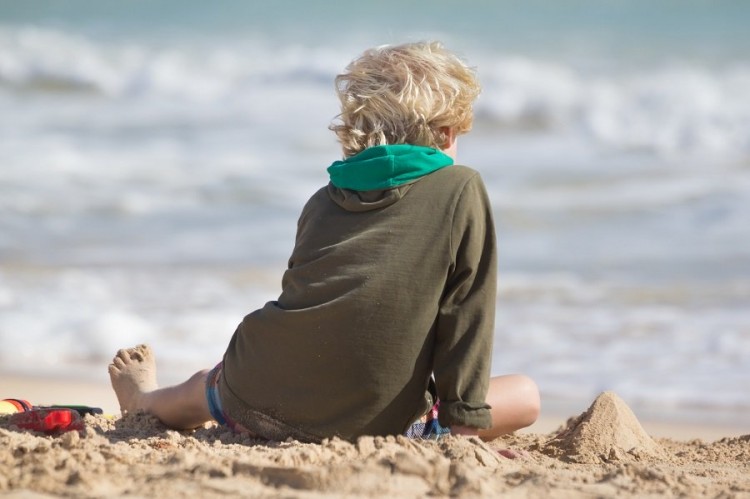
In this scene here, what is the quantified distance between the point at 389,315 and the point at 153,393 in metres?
0.99

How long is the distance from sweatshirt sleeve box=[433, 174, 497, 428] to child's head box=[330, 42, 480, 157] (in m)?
0.23

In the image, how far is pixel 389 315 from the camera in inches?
92.6

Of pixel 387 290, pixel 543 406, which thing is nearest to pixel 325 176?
pixel 543 406

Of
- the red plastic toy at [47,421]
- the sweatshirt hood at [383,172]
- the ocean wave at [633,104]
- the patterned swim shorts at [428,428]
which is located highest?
the ocean wave at [633,104]

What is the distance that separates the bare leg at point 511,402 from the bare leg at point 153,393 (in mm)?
788

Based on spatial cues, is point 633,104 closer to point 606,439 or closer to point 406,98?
point 606,439

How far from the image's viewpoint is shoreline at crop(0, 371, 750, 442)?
3721mm

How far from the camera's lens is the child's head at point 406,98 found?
2.52 metres

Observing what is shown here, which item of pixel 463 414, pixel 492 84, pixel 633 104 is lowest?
pixel 463 414

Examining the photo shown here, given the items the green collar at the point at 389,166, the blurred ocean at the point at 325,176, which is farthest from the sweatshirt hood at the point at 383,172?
the blurred ocean at the point at 325,176

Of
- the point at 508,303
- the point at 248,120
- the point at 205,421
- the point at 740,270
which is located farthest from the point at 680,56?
the point at 205,421

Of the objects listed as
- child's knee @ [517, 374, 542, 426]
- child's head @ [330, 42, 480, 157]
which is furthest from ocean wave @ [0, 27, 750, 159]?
child's head @ [330, 42, 480, 157]

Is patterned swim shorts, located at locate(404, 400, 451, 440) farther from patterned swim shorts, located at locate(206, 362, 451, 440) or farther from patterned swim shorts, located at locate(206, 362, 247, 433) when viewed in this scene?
patterned swim shorts, located at locate(206, 362, 247, 433)

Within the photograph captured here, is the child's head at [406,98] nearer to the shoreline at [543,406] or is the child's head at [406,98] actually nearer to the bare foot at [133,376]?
the bare foot at [133,376]
